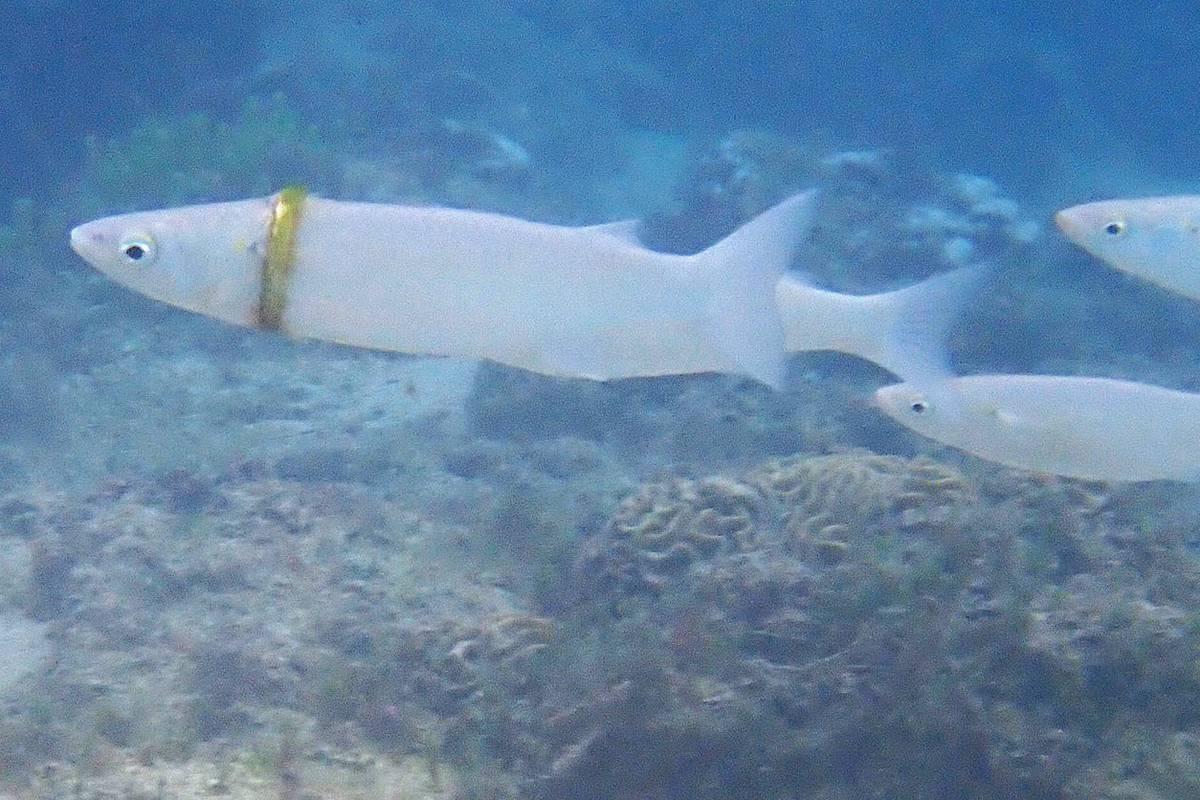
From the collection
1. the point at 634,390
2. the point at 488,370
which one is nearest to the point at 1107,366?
the point at 634,390

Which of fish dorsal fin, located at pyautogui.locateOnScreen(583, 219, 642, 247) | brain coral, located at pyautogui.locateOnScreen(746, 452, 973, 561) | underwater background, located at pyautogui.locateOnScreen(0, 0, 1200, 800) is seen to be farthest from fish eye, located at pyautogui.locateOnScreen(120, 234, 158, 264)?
brain coral, located at pyautogui.locateOnScreen(746, 452, 973, 561)

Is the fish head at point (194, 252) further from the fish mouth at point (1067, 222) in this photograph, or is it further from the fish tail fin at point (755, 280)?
the fish mouth at point (1067, 222)

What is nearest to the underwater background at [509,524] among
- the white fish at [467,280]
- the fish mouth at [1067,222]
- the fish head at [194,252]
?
the fish mouth at [1067,222]

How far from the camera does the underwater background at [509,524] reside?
459 centimetres

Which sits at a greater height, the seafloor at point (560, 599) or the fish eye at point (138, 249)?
the fish eye at point (138, 249)

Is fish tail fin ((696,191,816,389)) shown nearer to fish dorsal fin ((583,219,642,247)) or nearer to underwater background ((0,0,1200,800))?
fish dorsal fin ((583,219,642,247))

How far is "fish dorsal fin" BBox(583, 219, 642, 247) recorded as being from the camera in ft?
9.29

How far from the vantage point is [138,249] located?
255cm

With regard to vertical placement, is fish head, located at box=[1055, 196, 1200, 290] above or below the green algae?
below

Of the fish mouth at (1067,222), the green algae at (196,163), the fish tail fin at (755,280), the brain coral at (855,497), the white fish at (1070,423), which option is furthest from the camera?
the green algae at (196,163)

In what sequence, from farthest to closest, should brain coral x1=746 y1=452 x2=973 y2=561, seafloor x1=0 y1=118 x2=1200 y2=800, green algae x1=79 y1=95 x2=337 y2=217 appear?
green algae x1=79 y1=95 x2=337 y2=217 < brain coral x1=746 y1=452 x2=973 y2=561 < seafloor x1=0 y1=118 x2=1200 y2=800

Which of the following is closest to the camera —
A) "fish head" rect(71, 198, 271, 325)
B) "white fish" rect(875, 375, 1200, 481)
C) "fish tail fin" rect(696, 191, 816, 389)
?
"fish head" rect(71, 198, 271, 325)

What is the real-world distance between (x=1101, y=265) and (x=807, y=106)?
13287 millimetres

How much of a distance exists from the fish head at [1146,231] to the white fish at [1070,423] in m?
0.50
